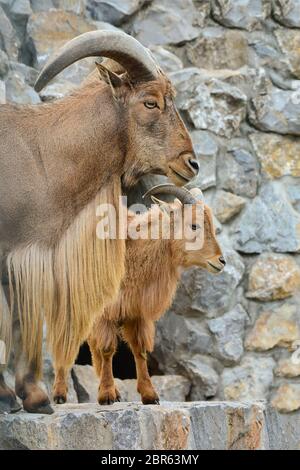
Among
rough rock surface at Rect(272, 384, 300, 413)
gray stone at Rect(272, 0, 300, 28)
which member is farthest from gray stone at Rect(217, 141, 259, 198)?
rough rock surface at Rect(272, 384, 300, 413)

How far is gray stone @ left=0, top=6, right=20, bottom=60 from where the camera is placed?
6.77m

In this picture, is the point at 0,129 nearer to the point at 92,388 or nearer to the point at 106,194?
the point at 106,194

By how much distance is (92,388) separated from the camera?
261 inches

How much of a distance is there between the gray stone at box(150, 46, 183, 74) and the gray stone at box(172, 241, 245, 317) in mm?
1533

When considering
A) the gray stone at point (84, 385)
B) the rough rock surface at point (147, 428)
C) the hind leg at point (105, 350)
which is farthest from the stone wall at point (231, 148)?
the hind leg at point (105, 350)

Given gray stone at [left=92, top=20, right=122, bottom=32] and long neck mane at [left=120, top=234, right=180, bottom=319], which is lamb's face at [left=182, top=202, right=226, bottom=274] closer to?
long neck mane at [left=120, top=234, right=180, bottom=319]

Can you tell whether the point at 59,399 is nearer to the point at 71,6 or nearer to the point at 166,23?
the point at 71,6

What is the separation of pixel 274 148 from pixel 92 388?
8.18 ft

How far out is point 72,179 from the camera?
419cm

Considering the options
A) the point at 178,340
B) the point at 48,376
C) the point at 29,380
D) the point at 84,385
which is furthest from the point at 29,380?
the point at 178,340

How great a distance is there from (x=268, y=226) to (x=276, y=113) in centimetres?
97

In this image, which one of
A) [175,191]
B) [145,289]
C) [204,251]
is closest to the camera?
[145,289]

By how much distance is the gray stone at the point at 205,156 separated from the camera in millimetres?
7242
